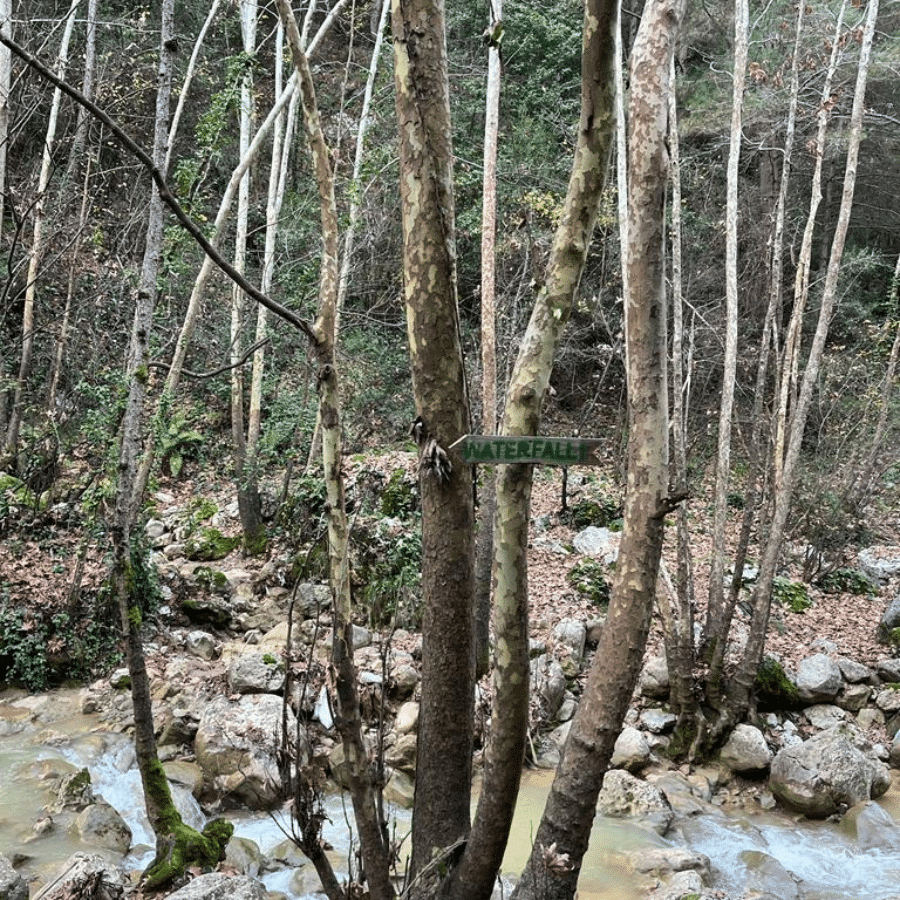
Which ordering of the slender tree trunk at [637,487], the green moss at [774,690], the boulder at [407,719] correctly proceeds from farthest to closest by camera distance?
the green moss at [774,690] → the boulder at [407,719] → the slender tree trunk at [637,487]

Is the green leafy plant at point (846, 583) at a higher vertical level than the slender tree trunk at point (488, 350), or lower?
lower

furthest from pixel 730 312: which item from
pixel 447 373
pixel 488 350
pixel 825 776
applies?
pixel 447 373

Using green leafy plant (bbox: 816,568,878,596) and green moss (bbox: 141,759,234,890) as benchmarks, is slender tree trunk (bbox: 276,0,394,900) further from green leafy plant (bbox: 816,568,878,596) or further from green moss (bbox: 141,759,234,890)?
green leafy plant (bbox: 816,568,878,596)

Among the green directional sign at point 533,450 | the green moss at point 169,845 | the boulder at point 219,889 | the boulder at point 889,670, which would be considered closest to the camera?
the green directional sign at point 533,450

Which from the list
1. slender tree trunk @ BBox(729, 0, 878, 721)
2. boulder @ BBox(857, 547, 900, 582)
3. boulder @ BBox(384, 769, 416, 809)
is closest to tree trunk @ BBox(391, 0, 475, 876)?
boulder @ BBox(384, 769, 416, 809)

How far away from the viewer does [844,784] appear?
19.5ft

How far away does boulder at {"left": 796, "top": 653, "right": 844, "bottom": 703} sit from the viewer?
23.8 feet

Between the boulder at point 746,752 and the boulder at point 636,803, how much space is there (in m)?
0.87

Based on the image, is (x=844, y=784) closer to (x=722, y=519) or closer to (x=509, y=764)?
(x=722, y=519)

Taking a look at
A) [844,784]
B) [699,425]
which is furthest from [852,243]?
[844,784]

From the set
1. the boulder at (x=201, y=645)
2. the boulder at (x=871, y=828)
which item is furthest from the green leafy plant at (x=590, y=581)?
the boulder at (x=201, y=645)

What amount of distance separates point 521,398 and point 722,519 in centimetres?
472

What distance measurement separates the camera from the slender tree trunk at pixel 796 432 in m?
6.38

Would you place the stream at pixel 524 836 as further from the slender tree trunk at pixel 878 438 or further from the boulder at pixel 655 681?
the slender tree trunk at pixel 878 438
